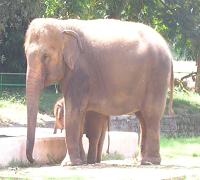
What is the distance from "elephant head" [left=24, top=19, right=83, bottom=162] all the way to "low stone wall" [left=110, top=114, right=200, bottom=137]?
1285 centimetres

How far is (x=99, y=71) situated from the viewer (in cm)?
1200

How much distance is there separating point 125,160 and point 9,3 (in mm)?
10977

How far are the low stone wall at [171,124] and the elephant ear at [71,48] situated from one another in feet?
42.0

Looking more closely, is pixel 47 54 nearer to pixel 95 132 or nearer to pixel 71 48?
pixel 71 48

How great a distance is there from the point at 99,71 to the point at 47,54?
3.14ft

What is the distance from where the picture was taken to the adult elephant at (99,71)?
38.2 feet

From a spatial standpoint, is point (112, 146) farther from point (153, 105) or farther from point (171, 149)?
point (171, 149)

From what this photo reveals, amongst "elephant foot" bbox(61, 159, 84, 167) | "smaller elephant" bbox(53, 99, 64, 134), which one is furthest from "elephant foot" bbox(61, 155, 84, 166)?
"smaller elephant" bbox(53, 99, 64, 134)

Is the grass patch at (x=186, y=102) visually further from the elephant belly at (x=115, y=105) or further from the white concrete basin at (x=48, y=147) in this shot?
the elephant belly at (x=115, y=105)

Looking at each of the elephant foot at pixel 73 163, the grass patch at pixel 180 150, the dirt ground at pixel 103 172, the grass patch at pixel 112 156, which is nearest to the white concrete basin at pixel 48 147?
the grass patch at pixel 112 156

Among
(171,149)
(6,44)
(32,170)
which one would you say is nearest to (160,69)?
(32,170)

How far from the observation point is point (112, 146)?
14.4m

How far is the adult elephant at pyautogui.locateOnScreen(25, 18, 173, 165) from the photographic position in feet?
38.2

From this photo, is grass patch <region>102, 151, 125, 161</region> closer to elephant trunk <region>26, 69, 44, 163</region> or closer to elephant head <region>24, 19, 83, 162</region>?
elephant head <region>24, 19, 83, 162</region>
